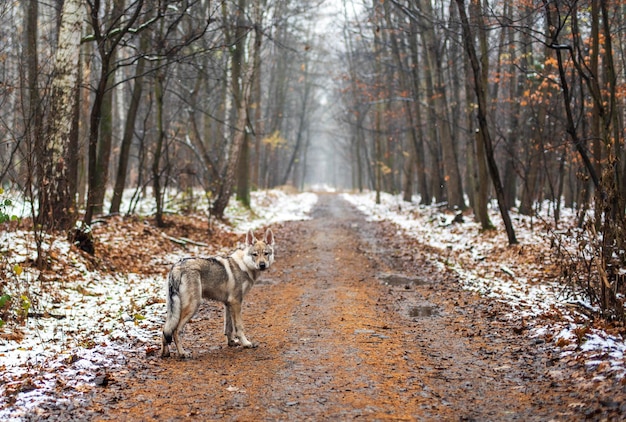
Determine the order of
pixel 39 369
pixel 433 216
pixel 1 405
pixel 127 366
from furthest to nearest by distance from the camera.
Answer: pixel 433 216 < pixel 127 366 < pixel 39 369 < pixel 1 405

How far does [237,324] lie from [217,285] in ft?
1.98

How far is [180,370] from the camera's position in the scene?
6.11 meters

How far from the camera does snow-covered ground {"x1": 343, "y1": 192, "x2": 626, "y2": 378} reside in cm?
628

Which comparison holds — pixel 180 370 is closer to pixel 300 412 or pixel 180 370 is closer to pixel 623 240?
pixel 300 412

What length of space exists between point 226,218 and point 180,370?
53.8ft

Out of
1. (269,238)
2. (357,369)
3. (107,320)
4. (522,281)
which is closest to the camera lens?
(357,369)

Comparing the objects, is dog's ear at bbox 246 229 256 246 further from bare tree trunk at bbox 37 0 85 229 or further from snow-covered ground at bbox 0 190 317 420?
bare tree trunk at bbox 37 0 85 229

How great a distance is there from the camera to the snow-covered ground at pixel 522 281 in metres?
6.28

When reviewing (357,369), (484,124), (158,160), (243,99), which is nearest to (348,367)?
(357,369)

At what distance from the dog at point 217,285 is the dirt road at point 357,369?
0.31 meters

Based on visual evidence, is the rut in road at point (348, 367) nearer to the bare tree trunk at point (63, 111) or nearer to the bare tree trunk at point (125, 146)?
the bare tree trunk at point (63, 111)

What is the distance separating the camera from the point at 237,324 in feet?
23.5

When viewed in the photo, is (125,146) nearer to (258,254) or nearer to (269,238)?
(269,238)

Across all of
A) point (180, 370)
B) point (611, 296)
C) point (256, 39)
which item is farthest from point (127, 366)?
point (256, 39)
